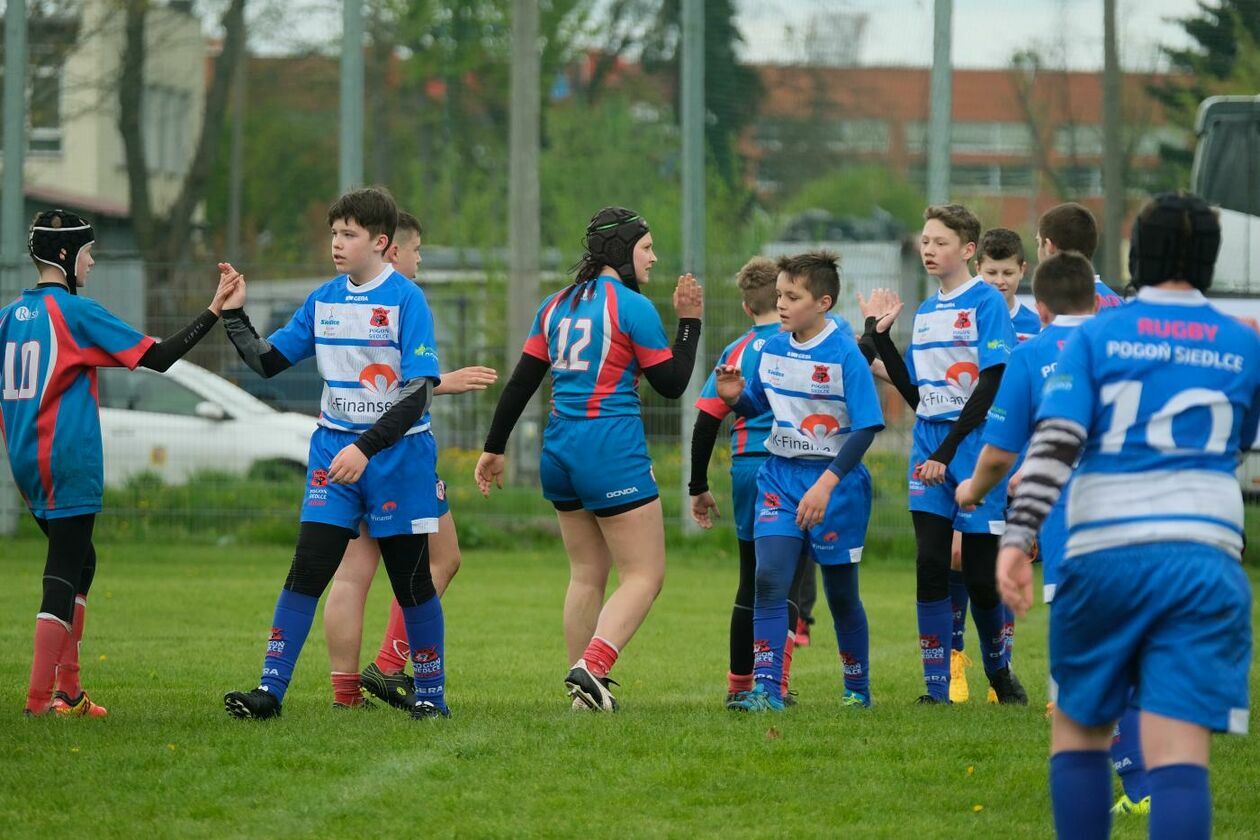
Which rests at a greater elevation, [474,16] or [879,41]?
[474,16]

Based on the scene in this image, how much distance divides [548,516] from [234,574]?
11.1 feet

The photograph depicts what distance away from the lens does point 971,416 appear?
23.9 feet

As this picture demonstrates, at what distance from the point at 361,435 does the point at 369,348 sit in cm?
38

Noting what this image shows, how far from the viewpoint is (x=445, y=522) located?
7.98 m

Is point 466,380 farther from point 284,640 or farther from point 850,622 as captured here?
point 850,622

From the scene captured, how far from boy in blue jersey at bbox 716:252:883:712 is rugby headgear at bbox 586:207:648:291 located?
2.00ft

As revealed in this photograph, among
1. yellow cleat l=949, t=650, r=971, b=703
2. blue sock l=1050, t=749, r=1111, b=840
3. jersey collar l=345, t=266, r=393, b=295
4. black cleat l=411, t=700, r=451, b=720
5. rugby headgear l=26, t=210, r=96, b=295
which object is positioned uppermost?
rugby headgear l=26, t=210, r=96, b=295

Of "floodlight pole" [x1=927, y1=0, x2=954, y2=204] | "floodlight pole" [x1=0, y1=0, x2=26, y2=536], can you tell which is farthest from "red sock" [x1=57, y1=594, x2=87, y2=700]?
"floodlight pole" [x1=927, y1=0, x2=954, y2=204]

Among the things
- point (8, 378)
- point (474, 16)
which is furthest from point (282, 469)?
point (474, 16)

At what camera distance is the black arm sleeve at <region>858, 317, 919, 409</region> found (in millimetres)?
7848

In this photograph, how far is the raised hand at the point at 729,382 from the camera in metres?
7.31

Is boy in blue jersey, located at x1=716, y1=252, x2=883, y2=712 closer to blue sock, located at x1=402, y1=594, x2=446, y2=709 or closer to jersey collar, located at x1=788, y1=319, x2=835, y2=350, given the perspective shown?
jersey collar, located at x1=788, y1=319, x2=835, y2=350

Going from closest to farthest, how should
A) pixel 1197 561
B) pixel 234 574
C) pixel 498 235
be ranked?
pixel 1197 561 → pixel 234 574 → pixel 498 235

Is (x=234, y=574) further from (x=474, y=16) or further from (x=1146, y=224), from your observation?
(x=474, y=16)
